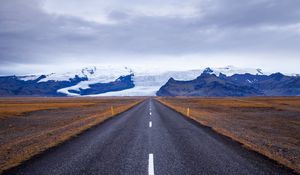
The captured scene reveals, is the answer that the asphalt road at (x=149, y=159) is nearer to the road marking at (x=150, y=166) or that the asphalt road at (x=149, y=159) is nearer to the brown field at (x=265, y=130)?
the road marking at (x=150, y=166)

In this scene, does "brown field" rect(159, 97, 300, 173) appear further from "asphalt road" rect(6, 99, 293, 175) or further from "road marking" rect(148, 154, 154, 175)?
"road marking" rect(148, 154, 154, 175)

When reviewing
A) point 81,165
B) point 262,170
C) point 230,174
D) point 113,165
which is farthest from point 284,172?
point 81,165

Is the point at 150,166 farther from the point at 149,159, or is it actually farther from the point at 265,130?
the point at 265,130

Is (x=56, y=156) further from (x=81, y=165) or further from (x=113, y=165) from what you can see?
(x=113, y=165)

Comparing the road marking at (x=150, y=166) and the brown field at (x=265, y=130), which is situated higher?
the road marking at (x=150, y=166)

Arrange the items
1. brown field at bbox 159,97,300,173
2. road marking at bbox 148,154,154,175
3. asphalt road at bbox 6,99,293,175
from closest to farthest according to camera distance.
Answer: road marking at bbox 148,154,154,175 → asphalt road at bbox 6,99,293,175 → brown field at bbox 159,97,300,173

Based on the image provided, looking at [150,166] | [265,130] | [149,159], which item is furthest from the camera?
[265,130]

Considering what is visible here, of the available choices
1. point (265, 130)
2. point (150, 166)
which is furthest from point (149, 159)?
point (265, 130)

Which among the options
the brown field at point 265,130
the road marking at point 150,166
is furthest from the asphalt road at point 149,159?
the brown field at point 265,130

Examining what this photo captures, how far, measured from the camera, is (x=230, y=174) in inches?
364

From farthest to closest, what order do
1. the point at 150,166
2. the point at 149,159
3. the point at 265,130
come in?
the point at 265,130 < the point at 149,159 < the point at 150,166

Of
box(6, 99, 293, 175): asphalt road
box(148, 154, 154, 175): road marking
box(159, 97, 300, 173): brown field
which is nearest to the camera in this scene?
box(148, 154, 154, 175): road marking

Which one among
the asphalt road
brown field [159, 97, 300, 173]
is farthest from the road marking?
brown field [159, 97, 300, 173]

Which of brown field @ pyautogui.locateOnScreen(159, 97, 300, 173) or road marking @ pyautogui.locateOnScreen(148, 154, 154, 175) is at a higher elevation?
road marking @ pyautogui.locateOnScreen(148, 154, 154, 175)
